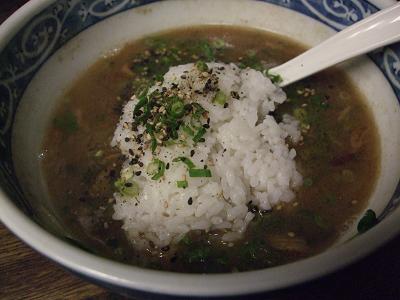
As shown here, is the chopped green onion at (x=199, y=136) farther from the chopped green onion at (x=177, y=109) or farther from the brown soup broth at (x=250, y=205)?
the brown soup broth at (x=250, y=205)

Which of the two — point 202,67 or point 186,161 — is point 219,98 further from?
point 186,161

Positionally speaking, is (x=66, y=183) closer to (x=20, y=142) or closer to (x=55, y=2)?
(x=20, y=142)

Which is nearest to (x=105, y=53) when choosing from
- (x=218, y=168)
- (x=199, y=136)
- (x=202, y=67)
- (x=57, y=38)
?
(x=57, y=38)

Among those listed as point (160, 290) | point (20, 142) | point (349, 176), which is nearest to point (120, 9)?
point (20, 142)

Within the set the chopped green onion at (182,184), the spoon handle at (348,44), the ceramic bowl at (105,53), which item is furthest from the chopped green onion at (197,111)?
the ceramic bowl at (105,53)

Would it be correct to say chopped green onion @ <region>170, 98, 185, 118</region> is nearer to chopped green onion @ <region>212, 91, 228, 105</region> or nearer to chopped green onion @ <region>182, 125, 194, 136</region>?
chopped green onion @ <region>182, 125, 194, 136</region>

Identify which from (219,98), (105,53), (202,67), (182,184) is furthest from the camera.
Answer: (105,53)
